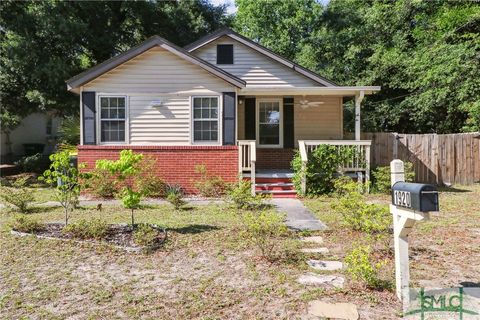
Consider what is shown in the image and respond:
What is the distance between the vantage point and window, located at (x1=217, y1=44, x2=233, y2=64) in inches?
596

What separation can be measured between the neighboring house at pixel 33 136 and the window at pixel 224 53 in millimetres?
14711

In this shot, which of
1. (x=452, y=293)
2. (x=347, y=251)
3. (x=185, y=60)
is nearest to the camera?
(x=452, y=293)

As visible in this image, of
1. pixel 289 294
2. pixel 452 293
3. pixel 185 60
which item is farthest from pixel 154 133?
pixel 452 293

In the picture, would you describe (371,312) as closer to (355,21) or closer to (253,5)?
(355,21)

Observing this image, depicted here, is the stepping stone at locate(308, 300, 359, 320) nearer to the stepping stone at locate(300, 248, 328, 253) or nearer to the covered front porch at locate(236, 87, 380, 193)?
the stepping stone at locate(300, 248, 328, 253)

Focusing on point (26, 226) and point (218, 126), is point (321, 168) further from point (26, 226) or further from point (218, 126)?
point (26, 226)

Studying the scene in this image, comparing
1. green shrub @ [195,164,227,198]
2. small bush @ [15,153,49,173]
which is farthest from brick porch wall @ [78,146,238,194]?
small bush @ [15,153,49,173]

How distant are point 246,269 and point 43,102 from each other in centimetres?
1393

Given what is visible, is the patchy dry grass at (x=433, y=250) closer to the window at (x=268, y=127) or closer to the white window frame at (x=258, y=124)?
the white window frame at (x=258, y=124)

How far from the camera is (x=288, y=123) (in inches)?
572

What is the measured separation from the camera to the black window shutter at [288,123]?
47.7 feet

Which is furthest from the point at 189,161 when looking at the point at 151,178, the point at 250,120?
the point at 250,120

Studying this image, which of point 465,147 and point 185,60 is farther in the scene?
point 465,147

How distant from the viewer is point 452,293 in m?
4.14
